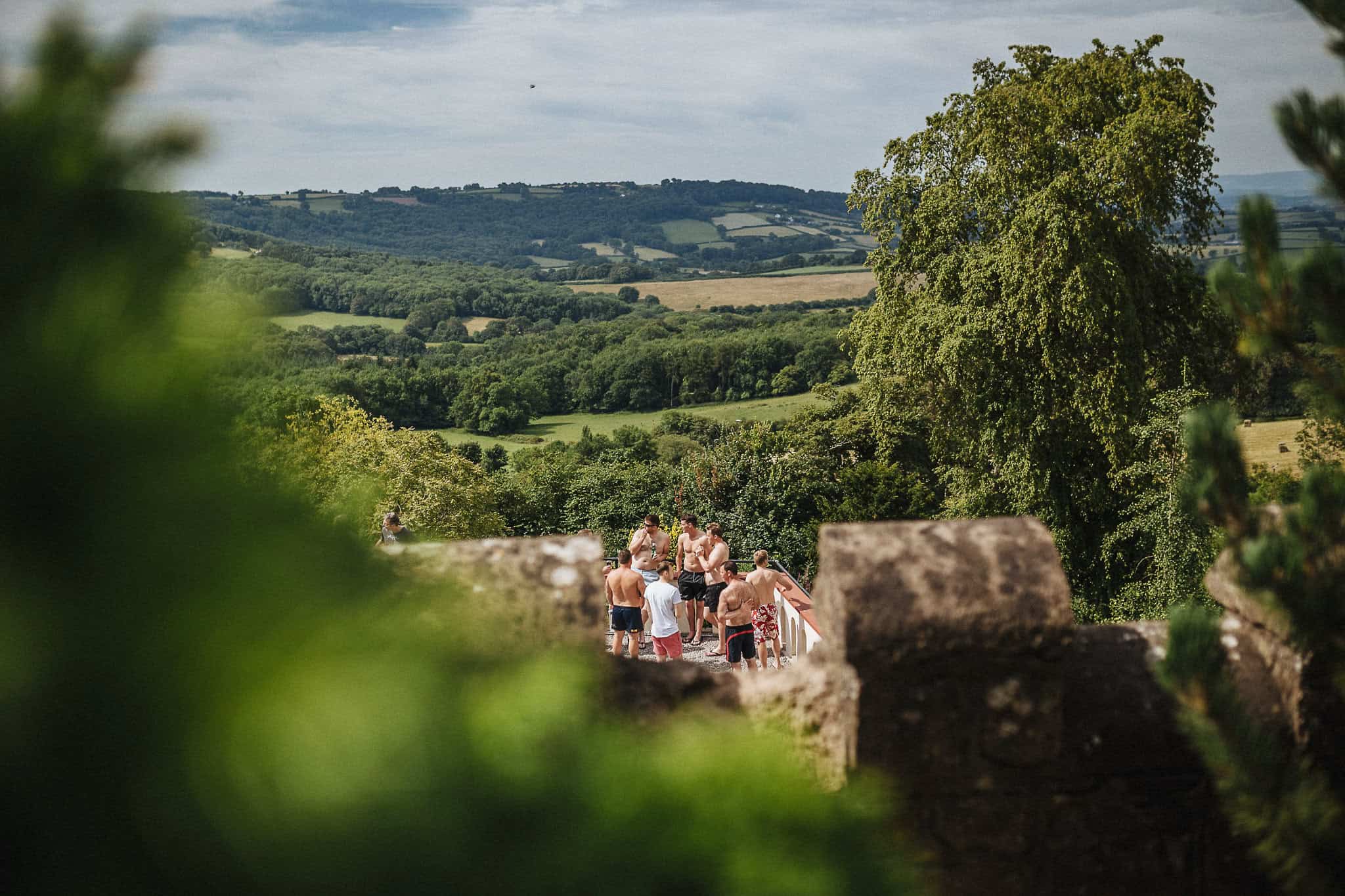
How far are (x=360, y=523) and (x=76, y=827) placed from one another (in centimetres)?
33

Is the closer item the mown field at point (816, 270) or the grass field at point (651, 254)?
the mown field at point (816, 270)

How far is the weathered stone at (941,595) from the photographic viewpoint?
184 centimetres

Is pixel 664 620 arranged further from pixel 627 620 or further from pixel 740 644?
pixel 740 644

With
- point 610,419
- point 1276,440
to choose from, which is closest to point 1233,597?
point 1276,440

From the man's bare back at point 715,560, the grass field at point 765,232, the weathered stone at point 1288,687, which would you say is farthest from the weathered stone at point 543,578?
the grass field at point 765,232

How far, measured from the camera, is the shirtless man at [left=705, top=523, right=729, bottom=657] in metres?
10.9

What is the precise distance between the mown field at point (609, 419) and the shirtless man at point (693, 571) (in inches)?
1849

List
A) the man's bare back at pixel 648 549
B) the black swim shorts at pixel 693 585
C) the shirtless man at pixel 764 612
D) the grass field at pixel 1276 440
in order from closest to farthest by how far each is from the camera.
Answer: the shirtless man at pixel 764 612 < the man's bare back at pixel 648 549 < the black swim shorts at pixel 693 585 < the grass field at pixel 1276 440

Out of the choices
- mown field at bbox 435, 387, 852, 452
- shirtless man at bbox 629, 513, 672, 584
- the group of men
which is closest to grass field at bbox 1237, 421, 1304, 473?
the group of men

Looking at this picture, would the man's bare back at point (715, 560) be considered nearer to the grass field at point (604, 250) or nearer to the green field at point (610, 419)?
the green field at point (610, 419)

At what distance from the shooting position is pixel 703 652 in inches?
455

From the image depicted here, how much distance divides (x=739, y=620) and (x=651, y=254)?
18248 centimetres

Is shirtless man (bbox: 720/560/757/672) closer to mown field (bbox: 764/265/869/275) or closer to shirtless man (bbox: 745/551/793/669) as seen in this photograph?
shirtless man (bbox: 745/551/793/669)

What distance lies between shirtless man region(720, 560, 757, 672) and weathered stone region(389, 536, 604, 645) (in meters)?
7.90
